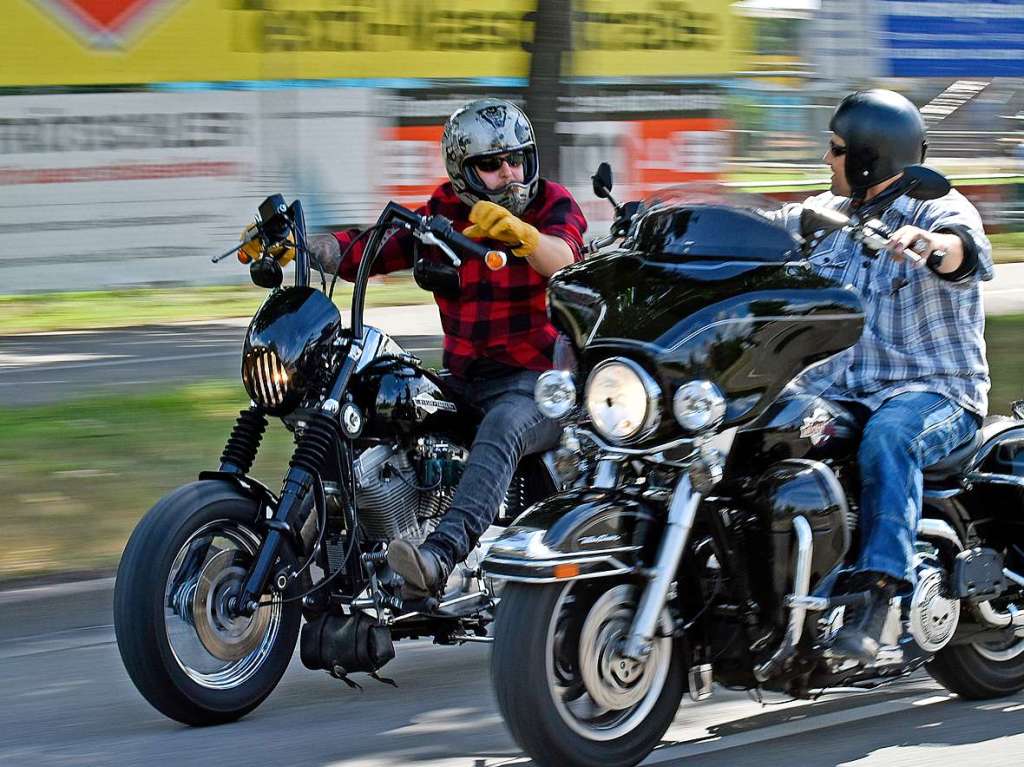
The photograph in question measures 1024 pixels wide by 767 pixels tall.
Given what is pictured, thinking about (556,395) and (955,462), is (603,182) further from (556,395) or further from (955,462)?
(955,462)

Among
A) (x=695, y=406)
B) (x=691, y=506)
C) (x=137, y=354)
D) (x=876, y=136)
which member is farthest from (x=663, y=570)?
(x=137, y=354)

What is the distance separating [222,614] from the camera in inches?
195

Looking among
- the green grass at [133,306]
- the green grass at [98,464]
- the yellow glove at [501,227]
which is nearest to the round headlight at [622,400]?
the yellow glove at [501,227]

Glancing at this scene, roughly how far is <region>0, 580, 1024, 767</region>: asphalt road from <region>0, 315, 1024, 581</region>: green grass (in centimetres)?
120

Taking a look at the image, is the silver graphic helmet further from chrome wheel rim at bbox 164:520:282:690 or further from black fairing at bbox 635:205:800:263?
chrome wheel rim at bbox 164:520:282:690

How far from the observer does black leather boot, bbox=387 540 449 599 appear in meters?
4.89

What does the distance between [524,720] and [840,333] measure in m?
1.32

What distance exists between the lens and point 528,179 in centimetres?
547

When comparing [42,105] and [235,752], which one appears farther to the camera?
[42,105]

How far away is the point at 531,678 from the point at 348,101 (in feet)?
42.7

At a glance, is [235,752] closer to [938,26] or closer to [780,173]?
[780,173]

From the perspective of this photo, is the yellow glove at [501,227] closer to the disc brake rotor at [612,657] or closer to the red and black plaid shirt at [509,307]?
the red and black plaid shirt at [509,307]

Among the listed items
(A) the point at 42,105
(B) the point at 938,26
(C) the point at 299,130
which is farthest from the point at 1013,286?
(A) the point at 42,105

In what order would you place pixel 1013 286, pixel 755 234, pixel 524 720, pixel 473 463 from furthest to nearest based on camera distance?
pixel 1013 286 → pixel 473 463 → pixel 755 234 → pixel 524 720
